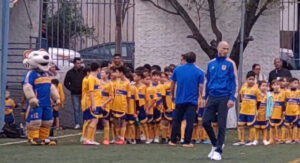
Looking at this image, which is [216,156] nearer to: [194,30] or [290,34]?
[194,30]

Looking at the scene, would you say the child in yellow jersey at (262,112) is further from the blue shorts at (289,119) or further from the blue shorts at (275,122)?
the blue shorts at (289,119)

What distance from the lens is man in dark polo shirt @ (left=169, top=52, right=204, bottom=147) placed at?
13.8 m

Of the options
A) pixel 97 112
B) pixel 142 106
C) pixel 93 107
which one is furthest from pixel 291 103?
pixel 93 107

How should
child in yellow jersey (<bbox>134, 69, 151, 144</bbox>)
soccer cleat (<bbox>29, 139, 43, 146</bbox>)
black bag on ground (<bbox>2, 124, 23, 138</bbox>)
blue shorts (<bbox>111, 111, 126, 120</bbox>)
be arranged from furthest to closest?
black bag on ground (<bbox>2, 124, 23, 138</bbox>), child in yellow jersey (<bbox>134, 69, 151, 144</bbox>), blue shorts (<bbox>111, 111, 126, 120</bbox>), soccer cleat (<bbox>29, 139, 43, 146</bbox>)

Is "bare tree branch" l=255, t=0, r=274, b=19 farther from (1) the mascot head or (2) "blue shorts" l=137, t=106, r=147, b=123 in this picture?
(1) the mascot head

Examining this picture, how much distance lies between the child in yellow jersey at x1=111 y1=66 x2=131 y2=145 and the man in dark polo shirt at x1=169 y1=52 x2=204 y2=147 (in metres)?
1.38

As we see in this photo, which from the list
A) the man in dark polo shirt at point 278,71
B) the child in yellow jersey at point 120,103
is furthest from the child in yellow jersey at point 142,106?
the man in dark polo shirt at point 278,71

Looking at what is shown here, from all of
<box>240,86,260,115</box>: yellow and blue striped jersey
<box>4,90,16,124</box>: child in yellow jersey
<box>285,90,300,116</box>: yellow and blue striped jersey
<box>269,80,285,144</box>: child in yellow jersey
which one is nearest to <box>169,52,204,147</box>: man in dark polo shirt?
<box>240,86,260,115</box>: yellow and blue striped jersey

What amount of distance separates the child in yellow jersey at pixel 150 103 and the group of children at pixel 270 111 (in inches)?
72.2

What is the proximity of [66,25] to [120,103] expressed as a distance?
22.0 ft

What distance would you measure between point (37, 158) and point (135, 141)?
4.69 metres

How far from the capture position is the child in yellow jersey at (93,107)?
14.4m

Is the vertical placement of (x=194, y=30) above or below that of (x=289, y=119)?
above

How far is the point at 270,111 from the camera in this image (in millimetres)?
16094
